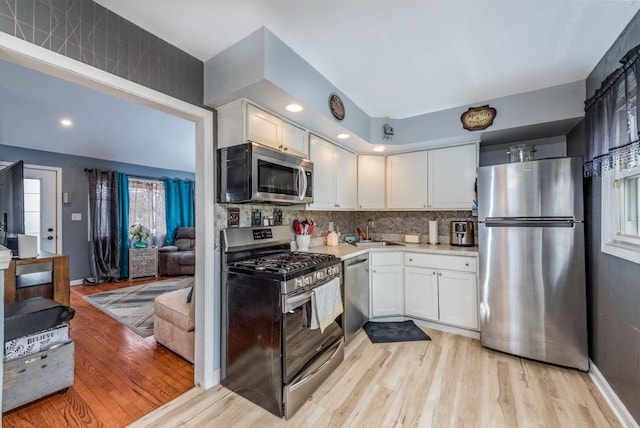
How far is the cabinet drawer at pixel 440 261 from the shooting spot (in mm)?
2776

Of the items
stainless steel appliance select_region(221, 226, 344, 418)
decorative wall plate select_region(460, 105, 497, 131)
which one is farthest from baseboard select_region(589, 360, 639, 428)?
decorative wall plate select_region(460, 105, 497, 131)

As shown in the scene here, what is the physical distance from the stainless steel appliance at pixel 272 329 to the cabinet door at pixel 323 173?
80cm

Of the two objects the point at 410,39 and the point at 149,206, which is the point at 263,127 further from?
the point at 149,206

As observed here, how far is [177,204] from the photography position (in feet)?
20.9

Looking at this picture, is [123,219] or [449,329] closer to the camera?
[449,329]

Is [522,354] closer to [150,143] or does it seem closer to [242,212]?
[242,212]

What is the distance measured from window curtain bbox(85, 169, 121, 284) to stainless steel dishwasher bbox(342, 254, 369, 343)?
494 centimetres

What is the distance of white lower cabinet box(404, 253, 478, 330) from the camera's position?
2771 millimetres

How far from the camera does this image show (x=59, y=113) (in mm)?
3590

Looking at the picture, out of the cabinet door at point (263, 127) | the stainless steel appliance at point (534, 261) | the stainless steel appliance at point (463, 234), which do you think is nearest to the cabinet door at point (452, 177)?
the stainless steel appliance at point (463, 234)

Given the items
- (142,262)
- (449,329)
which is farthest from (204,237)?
(142,262)

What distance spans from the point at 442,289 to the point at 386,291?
1.98 feet

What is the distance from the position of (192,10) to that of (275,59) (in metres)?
0.53

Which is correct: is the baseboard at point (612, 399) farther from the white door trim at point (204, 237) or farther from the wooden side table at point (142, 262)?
the wooden side table at point (142, 262)
